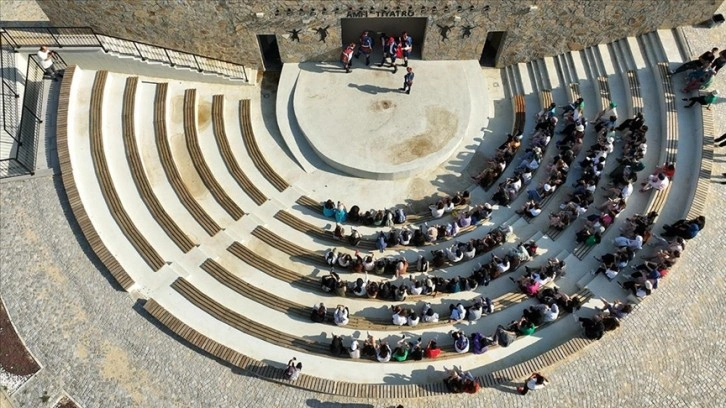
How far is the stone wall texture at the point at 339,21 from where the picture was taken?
19.6 meters

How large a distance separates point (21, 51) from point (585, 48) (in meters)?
24.8

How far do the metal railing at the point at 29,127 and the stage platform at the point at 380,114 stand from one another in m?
9.72

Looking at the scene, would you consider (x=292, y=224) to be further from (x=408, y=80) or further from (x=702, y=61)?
(x=702, y=61)

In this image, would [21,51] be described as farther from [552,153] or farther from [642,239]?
[642,239]

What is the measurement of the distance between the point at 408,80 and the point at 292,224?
828 cm

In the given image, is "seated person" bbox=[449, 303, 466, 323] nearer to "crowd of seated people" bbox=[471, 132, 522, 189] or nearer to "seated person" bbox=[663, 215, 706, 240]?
"crowd of seated people" bbox=[471, 132, 522, 189]

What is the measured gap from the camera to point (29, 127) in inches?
762

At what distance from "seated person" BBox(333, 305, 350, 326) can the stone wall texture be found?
12020mm

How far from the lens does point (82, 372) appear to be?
52.5 ft

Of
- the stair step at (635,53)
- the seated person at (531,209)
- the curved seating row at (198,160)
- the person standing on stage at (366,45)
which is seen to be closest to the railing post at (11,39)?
the curved seating row at (198,160)

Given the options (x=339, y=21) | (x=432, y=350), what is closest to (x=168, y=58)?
(x=339, y=21)

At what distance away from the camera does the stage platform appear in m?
20.6

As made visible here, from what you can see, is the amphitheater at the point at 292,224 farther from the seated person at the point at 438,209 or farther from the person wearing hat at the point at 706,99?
the seated person at the point at 438,209

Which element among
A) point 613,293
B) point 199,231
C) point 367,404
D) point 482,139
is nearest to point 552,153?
point 482,139
